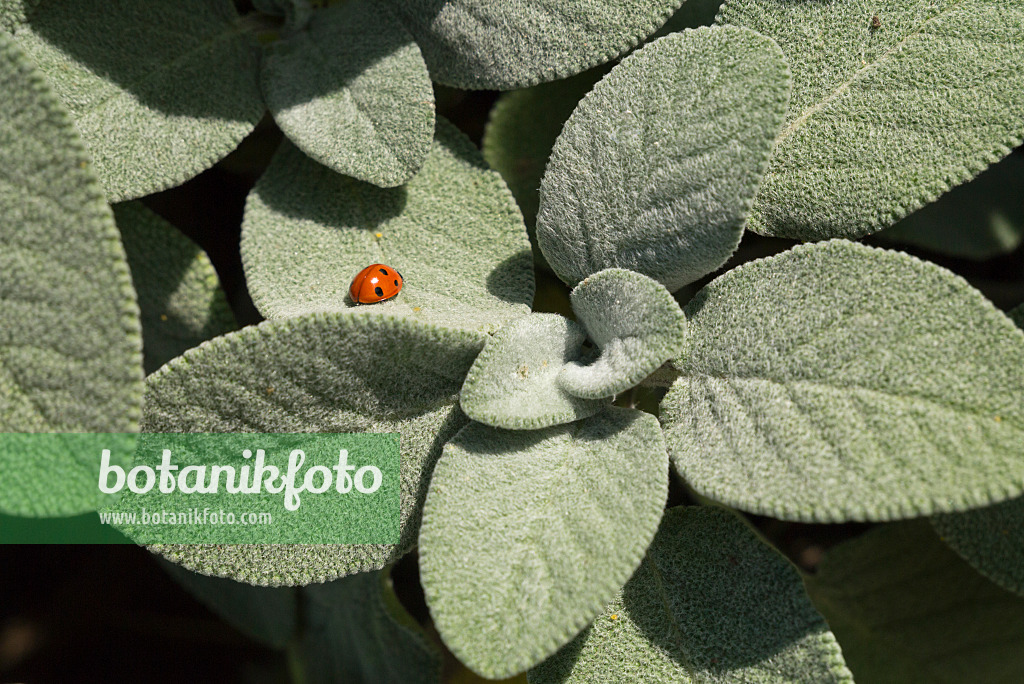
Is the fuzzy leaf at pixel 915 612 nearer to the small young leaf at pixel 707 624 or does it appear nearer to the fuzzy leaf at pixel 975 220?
the small young leaf at pixel 707 624

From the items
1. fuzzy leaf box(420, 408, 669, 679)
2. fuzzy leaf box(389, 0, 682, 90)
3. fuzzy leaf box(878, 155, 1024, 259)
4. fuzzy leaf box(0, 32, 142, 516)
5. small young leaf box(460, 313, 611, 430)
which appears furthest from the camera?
fuzzy leaf box(878, 155, 1024, 259)

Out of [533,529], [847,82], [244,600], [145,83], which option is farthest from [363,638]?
[847,82]

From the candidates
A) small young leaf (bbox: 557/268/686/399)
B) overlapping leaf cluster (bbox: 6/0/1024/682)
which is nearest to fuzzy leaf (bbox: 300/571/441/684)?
overlapping leaf cluster (bbox: 6/0/1024/682)

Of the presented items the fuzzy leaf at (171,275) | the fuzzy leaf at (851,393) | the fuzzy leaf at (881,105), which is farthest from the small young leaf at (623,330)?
the fuzzy leaf at (171,275)

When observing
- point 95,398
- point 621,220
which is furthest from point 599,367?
point 95,398

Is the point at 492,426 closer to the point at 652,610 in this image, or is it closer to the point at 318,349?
the point at 318,349

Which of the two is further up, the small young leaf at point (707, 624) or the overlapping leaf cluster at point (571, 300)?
the overlapping leaf cluster at point (571, 300)

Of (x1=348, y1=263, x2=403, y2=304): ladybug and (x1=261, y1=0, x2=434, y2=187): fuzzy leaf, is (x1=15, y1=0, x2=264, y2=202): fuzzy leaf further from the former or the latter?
(x1=348, y1=263, x2=403, y2=304): ladybug
